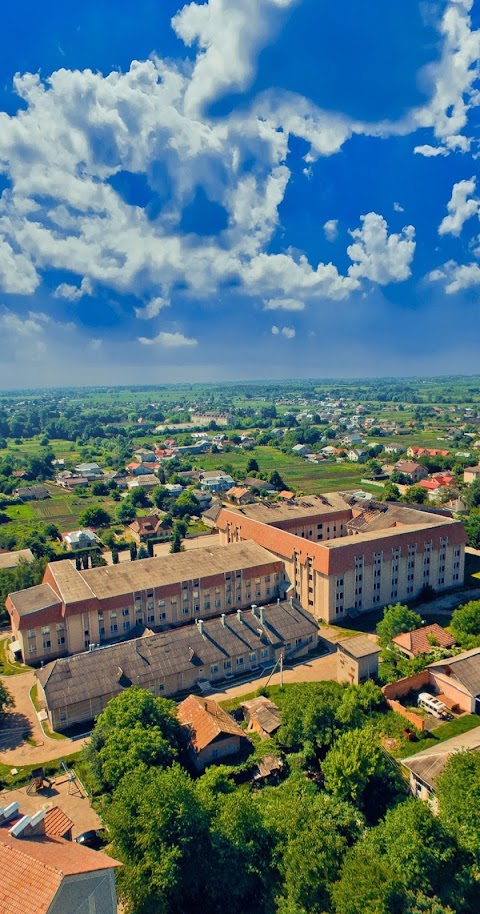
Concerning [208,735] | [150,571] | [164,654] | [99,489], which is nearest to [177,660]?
[164,654]

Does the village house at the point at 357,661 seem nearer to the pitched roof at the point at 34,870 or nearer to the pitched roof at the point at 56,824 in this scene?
the pitched roof at the point at 56,824

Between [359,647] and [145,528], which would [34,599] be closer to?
[359,647]

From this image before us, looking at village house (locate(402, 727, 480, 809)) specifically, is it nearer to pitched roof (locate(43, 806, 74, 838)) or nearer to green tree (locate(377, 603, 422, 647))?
green tree (locate(377, 603, 422, 647))

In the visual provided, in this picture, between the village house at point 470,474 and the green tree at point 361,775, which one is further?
the village house at point 470,474

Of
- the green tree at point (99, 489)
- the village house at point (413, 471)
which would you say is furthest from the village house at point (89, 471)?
the village house at point (413, 471)

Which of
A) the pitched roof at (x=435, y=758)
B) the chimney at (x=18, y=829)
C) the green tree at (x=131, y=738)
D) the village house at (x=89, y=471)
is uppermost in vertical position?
the chimney at (x=18, y=829)
